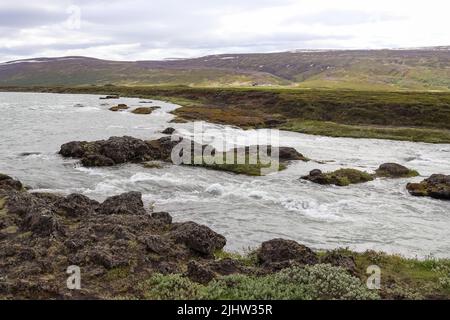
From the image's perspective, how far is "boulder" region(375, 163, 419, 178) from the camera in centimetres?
3897

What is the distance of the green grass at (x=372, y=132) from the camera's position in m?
62.5

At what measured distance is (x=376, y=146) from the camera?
187 ft

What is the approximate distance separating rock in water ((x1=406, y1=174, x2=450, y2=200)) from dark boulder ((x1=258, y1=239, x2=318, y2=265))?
19.4 meters

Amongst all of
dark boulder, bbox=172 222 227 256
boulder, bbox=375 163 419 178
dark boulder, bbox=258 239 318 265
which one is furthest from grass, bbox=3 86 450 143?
dark boulder, bbox=258 239 318 265

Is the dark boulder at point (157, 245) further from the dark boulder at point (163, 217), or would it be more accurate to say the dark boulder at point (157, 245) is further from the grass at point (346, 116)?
the grass at point (346, 116)

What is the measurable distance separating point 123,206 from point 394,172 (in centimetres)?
2472

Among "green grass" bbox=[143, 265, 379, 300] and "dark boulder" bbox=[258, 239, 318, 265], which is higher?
"green grass" bbox=[143, 265, 379, 300]

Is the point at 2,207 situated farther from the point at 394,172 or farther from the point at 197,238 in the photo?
the point at 394,172

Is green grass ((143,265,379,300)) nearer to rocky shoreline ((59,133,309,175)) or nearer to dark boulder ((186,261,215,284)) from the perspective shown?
dark boulder ((186,261,215,284))

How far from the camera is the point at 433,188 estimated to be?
33156 mm

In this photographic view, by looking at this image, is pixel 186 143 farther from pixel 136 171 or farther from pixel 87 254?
pixel 87 254

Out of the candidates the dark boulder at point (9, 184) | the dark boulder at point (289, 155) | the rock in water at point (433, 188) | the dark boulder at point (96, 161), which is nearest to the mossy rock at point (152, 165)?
the dark boulder at point (96, 161)

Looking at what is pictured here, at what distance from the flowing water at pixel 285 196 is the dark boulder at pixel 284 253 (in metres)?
4.13

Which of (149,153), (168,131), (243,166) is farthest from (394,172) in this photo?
(168,131)
